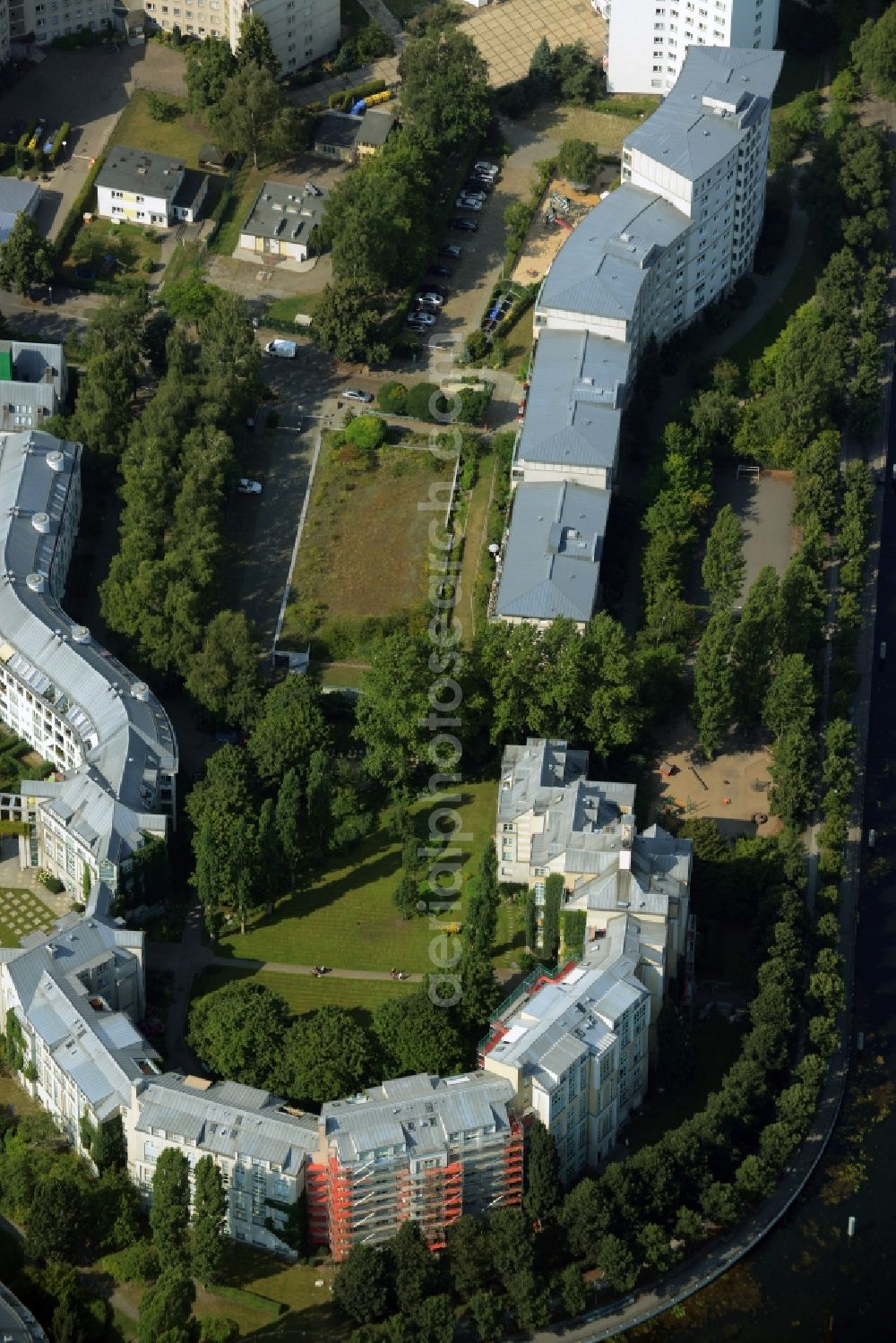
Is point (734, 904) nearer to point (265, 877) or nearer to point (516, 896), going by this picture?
point (516, 896)

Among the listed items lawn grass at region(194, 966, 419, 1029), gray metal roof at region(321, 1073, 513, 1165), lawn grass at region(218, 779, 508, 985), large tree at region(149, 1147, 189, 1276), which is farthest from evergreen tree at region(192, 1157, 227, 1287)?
lawn grass at region(218, 779, 508, 985)

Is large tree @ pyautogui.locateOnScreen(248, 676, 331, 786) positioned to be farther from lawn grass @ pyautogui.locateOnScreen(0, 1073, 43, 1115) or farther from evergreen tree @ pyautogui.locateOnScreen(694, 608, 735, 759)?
lawn grass @ pyautogui.locateOnScreen(0, 1073, 43, 1115)

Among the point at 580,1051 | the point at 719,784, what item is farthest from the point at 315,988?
the point at 719,784

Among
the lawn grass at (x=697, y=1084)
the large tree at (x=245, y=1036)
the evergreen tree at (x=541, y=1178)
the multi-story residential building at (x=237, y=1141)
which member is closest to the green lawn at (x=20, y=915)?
the large tree at (x=245, y=1036)

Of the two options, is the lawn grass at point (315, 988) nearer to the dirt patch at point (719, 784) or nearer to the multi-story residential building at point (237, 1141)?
the multi-story residential building at point (237, 1141)

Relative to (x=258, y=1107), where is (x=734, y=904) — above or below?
above

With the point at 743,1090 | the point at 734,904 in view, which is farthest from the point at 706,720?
the point at 743,1090
